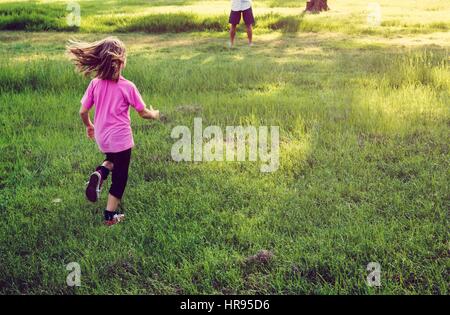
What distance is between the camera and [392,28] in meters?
14.7

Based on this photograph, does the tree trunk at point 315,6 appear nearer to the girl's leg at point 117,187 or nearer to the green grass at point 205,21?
the green grass at point 205,21

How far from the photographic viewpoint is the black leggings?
4.24 m

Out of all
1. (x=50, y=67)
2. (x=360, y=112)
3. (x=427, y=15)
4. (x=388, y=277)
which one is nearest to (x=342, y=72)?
(x=360, y=112)

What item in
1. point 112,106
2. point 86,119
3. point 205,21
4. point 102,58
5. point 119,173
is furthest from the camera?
point 205,21

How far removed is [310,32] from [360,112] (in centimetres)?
902

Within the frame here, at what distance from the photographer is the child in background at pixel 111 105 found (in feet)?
13.4

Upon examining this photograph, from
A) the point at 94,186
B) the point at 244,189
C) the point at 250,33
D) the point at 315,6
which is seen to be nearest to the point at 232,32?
the point at 250,33

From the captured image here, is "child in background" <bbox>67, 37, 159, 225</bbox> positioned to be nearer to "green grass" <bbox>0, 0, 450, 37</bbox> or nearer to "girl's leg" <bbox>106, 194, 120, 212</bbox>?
"girl's leg" <bbox>106, 194, 120, 212</bbox>

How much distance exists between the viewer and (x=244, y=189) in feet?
15.1

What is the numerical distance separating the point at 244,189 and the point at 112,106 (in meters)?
1.35

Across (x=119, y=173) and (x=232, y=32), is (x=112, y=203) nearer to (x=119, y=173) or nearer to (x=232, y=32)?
(x=119, y=173)

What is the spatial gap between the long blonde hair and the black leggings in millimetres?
634

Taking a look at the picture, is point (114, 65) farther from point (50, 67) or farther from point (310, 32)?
point (310, 32)

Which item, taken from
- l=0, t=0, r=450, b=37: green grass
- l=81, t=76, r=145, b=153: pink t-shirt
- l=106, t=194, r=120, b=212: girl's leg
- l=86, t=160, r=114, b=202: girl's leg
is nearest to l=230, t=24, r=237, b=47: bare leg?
l=0, t=0, r=450, b=37: green grass
